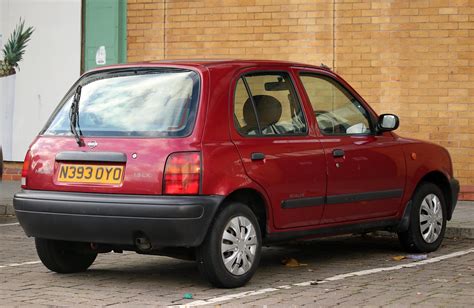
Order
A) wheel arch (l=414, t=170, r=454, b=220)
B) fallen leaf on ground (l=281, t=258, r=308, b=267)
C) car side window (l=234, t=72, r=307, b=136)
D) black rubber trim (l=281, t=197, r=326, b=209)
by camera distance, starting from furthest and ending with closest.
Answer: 1. wheel arch (l=414, t=170, r=454, b=220)
2. fallen leaf on ground (l=281, t=258, r=308, b=267)
3. black rubber trim (l=281, t=197, r=326, b=209)
4. car side window (l=234, t=72, r=307, b=136)

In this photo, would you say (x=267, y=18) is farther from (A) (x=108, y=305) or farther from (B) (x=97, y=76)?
(A) (x=108, y=305)

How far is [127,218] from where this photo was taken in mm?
7676

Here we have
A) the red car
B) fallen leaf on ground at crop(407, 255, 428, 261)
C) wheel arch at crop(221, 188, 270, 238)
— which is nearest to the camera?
the red car

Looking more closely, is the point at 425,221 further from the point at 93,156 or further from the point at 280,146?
the point at 93,156

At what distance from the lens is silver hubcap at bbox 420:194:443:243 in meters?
10.0

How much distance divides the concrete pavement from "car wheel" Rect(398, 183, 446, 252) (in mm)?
1325

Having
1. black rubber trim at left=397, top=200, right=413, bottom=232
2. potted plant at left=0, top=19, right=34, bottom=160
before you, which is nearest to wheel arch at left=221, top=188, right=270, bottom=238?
black rubber trim at left=397, top=200, right=413, bottom=232

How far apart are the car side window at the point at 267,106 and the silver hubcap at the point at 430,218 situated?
180 centimetres

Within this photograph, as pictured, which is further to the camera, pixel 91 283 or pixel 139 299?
pixel 91 283

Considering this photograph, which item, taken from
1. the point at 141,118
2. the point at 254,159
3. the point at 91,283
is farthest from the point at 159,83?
the point at 91,283

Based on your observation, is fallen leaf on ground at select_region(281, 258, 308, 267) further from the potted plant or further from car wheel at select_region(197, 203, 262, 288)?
the potted plant

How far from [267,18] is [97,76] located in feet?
25.9

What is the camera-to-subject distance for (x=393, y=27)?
50.6 feet

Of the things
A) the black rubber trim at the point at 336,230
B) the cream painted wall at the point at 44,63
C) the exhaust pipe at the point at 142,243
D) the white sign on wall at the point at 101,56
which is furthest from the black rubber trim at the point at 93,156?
the cream painted wall at the point at 44,63
